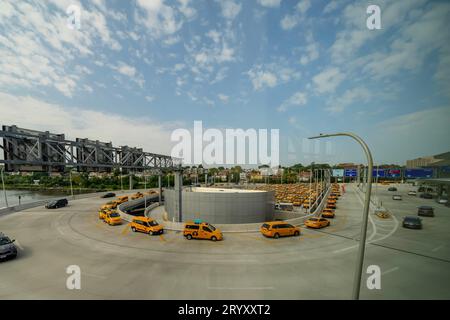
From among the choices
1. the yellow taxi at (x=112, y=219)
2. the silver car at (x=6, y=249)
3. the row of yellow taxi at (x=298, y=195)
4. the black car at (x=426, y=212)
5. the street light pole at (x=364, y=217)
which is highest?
the street light pole at (x=364, y=217)

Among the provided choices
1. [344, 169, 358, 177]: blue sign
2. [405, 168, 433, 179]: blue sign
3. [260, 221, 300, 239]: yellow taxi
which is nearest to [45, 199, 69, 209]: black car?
[260, 221, 300, 239]: yellow taxi

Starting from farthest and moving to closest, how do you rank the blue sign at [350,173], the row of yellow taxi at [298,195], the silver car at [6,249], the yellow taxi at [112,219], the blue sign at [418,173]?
the blue sign at [350,173], the blue sign at [418,173], the row of yellow taxi at [298,195], the yellow taxi at [112,219], the silver car at [6,249]

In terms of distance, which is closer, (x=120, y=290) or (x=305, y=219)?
(x=120, y=290)

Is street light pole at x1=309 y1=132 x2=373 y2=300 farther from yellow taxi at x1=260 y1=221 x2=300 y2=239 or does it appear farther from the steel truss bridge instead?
the steel truss bridge

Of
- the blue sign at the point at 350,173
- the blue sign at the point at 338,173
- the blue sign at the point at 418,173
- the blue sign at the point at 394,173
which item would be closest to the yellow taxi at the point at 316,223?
the blue sign at the point at 338,173

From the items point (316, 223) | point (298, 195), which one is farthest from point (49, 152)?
point (298, 195)

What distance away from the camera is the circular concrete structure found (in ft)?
76.2

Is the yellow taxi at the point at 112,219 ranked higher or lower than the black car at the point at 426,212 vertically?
higher

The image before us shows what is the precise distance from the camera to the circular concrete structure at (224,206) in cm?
2323

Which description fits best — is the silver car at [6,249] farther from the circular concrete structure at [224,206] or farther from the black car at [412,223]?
the black car at [412,223]
